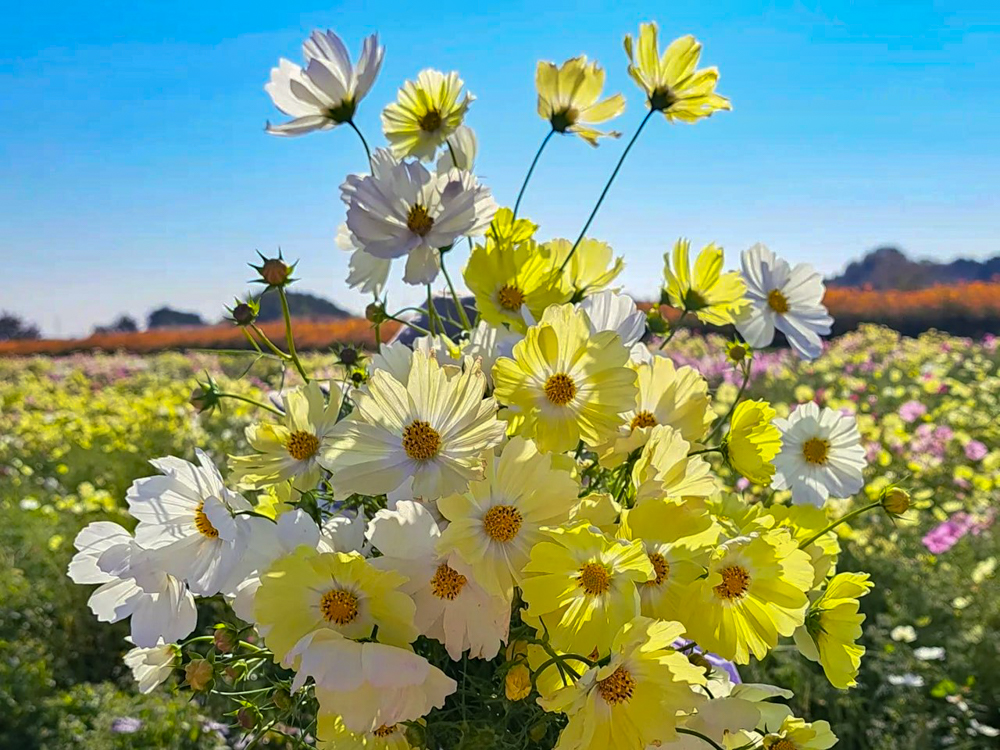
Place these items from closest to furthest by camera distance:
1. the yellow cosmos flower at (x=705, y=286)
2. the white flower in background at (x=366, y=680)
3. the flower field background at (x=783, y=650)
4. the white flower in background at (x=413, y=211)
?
the white flower in background at (x=366, y=680) → the white flower in background at (x=413, y=211) → the yellow cosmos flower at (x=705, y=286) → the flower field background at (x=783, y=650)

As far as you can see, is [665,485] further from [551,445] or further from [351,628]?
[351,628]

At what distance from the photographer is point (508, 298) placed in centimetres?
51

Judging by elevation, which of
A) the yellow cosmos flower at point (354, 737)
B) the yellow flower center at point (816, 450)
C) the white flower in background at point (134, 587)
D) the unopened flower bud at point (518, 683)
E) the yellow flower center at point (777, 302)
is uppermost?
the yellow flower center at point (777, 302)

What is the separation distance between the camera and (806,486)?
561mm

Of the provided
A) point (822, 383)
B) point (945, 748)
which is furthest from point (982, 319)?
point (945, 748)

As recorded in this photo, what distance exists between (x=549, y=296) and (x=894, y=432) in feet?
9.25

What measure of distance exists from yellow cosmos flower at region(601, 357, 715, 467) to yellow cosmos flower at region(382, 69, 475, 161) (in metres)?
0.21

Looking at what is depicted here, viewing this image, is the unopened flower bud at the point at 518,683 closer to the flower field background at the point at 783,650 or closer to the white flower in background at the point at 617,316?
the flower field background at the point at 783,650

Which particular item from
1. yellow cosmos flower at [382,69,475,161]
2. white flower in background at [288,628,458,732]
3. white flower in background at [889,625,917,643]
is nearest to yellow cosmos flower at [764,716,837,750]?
white flower in background at [288,628,458,732]

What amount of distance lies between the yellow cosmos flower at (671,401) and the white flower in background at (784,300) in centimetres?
12

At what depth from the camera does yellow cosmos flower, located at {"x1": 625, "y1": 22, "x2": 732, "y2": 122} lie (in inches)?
22.2

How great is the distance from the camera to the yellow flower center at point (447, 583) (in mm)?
412

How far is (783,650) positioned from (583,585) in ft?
1.27

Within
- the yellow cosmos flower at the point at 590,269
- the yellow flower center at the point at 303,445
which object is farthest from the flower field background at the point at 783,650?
the yellow cosmos flower at the point at 590,269
